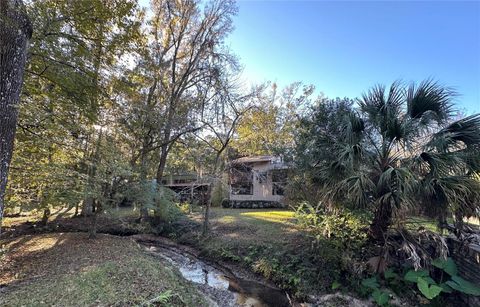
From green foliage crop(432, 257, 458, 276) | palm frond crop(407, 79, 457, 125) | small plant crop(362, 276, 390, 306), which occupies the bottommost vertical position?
small plant crop(362, 276, 390, 306)

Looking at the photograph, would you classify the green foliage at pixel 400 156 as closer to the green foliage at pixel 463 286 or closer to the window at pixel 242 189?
the green foliage at pixel 463 286

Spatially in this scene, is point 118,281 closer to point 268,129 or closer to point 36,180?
point 36,180

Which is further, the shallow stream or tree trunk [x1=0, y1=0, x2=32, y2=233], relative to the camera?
A: the shallow stream

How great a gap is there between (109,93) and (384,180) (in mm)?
8259

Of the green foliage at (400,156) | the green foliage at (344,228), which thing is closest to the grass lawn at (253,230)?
the green foliage at (344,228)

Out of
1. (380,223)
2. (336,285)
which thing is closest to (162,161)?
(336,285)

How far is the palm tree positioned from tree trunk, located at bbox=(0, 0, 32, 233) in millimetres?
6380

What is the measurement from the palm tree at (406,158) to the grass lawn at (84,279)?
403cm

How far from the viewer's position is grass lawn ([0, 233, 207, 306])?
394 cm

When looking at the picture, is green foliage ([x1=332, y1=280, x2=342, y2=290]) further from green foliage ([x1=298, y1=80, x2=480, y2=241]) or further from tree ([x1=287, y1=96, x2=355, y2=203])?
tree ([x1=287, y1=96, x2=355, y2=203])

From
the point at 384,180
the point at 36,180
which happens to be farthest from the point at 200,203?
the point at 384,180

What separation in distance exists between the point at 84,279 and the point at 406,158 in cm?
724

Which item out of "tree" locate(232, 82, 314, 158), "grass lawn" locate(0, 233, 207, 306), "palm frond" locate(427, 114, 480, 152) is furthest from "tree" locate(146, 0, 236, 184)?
"palm frond" locate(427, 114, 480, 152)

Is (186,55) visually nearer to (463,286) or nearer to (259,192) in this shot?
(259,192)
